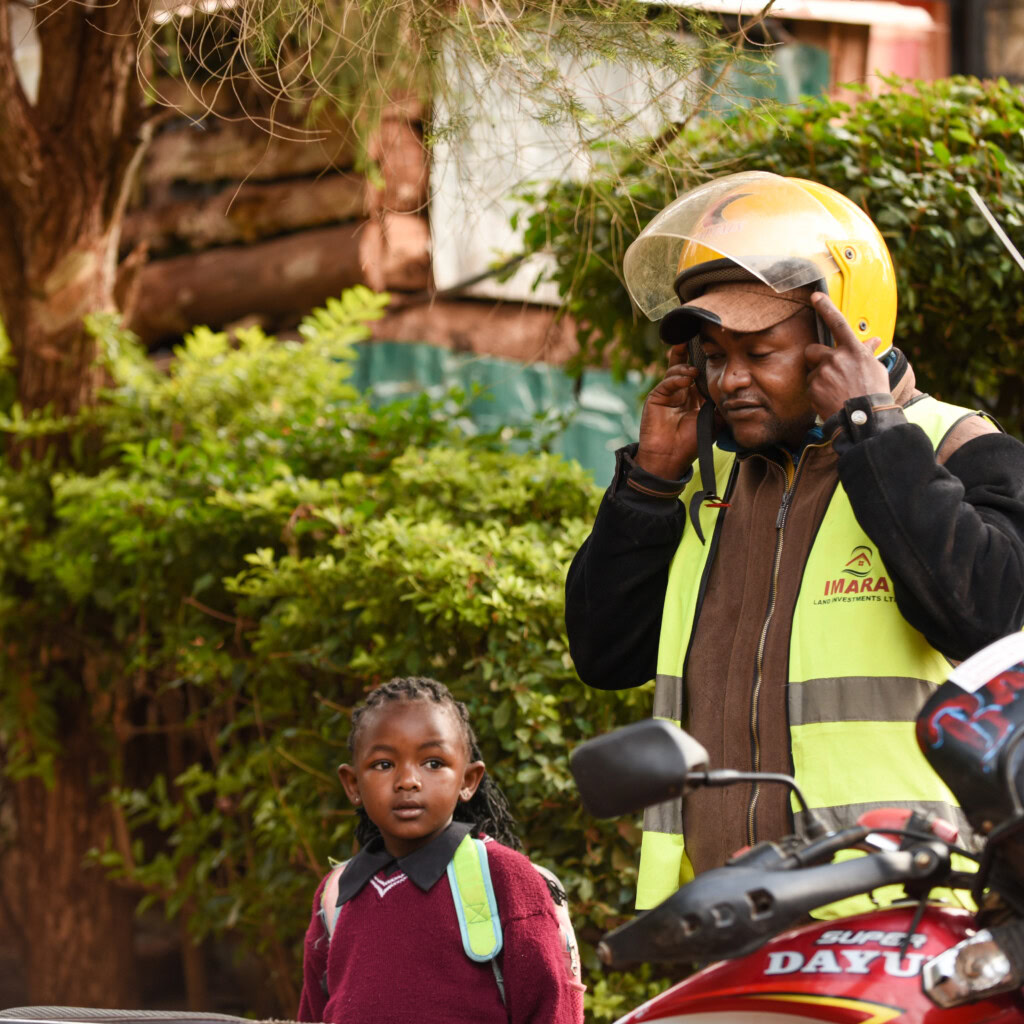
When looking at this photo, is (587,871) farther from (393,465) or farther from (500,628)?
(393,465)

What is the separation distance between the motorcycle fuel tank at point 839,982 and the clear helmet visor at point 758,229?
122 cm

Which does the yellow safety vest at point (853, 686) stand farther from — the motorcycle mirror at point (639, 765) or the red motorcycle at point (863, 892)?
the motorcycle mirror at point (639, 765)

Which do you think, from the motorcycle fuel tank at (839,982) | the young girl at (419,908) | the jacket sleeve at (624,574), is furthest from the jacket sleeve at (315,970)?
the motorcycle fuel tank at (839,982)

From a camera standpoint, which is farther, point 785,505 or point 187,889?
point 187,889

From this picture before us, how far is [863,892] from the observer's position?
1676 mm

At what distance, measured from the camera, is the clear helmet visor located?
→ 2549 millimetres

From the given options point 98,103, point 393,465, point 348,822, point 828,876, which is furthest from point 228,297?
point 828,876

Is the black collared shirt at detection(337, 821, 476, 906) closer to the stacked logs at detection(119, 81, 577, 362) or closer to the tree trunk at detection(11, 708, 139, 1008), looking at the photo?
the tree trunk at detection(11, 708, 139, 1008)

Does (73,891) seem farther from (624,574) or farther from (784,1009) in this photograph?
(784,1009)

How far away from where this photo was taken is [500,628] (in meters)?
4.10

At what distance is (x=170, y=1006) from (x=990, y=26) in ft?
28.5

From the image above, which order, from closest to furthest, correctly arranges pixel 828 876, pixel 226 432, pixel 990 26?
pixel 828 876 → pixel 226 432 → pixel 990 26

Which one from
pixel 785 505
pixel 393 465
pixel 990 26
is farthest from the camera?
pixel 990 26

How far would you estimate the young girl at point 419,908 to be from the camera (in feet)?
9.23
